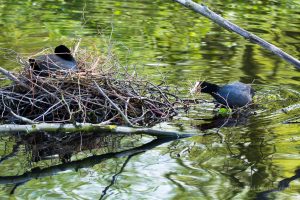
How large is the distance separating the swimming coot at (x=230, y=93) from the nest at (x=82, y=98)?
0.58 m

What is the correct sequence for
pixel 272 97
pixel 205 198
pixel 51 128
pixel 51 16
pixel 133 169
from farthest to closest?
pixel 51 16, pixel 272 97, pixel 51 128, pixel 133 169, pixel 205 198

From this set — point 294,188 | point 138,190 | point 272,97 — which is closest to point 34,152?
point 138,190

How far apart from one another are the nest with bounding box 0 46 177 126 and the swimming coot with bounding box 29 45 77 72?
0.08 metres

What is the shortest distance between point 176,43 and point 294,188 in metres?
5.67

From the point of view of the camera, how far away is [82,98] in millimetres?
6637

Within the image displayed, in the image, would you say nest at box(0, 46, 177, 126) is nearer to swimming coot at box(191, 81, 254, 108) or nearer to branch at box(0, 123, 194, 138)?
branch at box(0, 123, 194, 138)

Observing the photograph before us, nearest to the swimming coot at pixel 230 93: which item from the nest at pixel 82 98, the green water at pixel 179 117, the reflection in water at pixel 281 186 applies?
the green water at pixel 179 117

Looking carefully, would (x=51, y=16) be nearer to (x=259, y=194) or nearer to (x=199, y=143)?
(x=199, y=143)

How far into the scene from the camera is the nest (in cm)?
656

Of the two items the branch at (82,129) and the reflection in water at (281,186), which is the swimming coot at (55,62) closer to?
the branch at (82,129)

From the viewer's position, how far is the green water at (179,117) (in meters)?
5.23

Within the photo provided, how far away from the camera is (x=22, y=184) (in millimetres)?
5176

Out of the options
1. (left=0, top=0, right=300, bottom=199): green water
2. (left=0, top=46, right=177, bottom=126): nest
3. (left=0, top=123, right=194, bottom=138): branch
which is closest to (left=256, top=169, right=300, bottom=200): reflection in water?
Result: (left=0, top=0, right=300, bottom=199): green water

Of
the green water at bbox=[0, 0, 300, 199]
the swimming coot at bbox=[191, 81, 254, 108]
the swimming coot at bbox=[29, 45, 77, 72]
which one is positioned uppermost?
the swimming coot at bbox=[29, 45, 77, 72]
